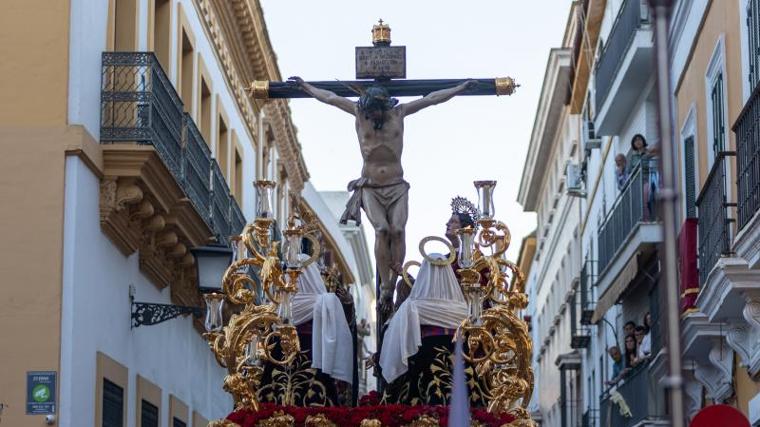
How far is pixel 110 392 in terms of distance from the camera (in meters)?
16.9

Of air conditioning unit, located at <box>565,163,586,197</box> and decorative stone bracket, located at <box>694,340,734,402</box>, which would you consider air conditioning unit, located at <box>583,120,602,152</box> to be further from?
decorative stone bracket, located at <box>694,340,734,402</box>

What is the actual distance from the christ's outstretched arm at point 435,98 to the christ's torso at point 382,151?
186 mm

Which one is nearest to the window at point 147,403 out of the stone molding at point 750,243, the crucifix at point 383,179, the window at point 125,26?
the window at point 125,26

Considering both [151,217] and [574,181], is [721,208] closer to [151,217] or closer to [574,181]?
[151,217]

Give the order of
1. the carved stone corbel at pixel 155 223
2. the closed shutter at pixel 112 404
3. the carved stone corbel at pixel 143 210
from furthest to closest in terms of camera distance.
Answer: the carved stone corbel at pixel 155 223 < the carved stone corbel at pixel 143 210 < the closed shutter at pixel 112 404

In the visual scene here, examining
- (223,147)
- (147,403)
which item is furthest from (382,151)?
(223,147)

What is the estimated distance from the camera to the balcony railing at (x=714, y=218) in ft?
49.8

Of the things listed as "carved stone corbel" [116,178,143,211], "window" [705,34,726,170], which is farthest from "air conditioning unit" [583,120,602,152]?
"carved stone corbel" [116,178,143,211]

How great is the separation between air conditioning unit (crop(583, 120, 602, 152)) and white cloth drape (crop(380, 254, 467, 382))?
21.5 meters

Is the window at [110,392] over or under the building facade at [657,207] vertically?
under

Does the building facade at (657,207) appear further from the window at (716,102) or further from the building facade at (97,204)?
the building facade at (97,204)

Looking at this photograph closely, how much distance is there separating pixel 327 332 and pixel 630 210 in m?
14.4

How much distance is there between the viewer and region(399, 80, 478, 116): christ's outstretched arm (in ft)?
38.0

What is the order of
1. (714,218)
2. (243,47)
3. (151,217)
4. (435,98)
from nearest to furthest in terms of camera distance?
(435,98)
(714,218)
(151,217)
(243,47)
